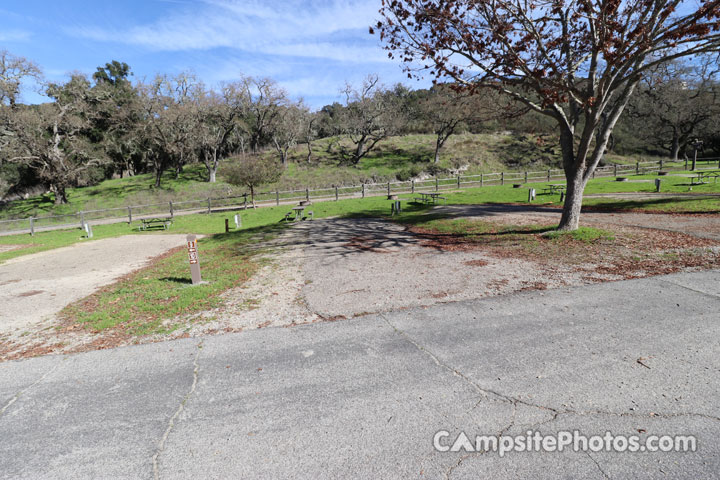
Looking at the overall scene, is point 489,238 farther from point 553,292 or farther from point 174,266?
point 174,266

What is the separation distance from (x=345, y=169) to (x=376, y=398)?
1859 inches

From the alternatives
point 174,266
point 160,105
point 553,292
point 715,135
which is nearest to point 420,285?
point 553,292

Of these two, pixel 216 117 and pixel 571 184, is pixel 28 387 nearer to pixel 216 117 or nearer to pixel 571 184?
pixel 571 184

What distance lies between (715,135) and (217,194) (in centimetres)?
6333

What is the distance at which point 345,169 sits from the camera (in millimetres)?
49750

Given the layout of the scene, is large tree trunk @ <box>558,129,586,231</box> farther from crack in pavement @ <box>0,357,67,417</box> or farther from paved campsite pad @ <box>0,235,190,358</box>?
paved campsite pad @ <box>0,235,190,358</box>

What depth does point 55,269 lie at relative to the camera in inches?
480

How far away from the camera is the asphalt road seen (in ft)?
10.4

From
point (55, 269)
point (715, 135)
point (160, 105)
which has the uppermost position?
point (160, 105)

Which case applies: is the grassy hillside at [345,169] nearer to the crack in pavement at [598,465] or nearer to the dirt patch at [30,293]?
the dirt patch at [30,293]

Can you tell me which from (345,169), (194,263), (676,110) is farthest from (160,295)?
(676,110)

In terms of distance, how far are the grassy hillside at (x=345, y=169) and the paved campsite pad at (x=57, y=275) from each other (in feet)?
75.5

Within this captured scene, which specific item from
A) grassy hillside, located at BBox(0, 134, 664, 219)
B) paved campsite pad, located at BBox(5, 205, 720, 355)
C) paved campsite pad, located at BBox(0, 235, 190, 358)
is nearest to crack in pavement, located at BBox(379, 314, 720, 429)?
paved campsite pad, located at BBox(5, 205, 720, 355)

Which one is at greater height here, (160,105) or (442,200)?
(160,105)
